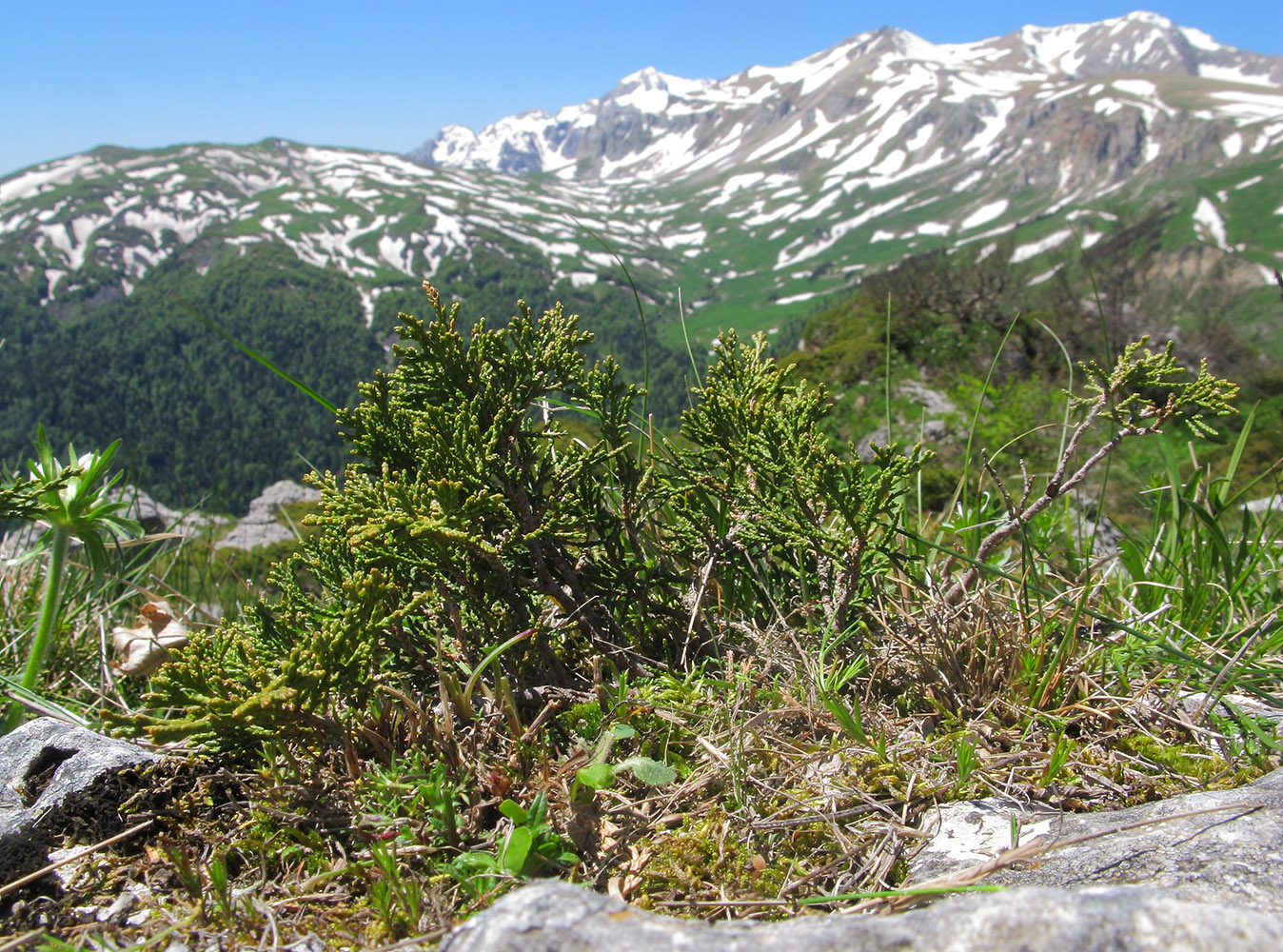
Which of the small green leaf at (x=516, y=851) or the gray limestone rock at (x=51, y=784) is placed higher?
the small green leaf at (x=516, y=851)

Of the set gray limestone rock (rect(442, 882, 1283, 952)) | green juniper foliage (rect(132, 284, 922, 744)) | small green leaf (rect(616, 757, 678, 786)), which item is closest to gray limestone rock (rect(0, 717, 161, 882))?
green juniper foliage (rect(132, 284, 922, 744))

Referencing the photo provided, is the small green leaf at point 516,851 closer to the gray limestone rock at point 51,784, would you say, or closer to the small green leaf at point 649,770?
the small green leaf at point 649,770

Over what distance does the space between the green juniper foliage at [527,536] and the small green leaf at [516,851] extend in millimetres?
380

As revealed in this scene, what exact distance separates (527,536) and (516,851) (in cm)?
71

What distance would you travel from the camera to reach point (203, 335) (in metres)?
198

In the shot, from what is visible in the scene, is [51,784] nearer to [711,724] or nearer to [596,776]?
[596,776]

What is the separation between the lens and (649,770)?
159 cm

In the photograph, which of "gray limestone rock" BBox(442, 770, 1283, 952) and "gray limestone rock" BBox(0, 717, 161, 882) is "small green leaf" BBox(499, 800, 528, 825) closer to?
"gray limestone rock" BBox(442, 770, 1283, 952)

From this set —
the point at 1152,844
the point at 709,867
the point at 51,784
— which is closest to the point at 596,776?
the point at 709,867

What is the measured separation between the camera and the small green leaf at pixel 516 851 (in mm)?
1394

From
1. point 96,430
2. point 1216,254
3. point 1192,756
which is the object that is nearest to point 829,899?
point 1192,756

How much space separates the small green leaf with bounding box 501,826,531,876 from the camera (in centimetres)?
139

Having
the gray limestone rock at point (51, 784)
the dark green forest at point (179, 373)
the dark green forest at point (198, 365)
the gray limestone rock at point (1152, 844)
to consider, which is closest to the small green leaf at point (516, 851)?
the gray limestone rock at point (1152, 844)

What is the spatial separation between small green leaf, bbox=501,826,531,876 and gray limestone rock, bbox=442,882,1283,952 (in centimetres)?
32
